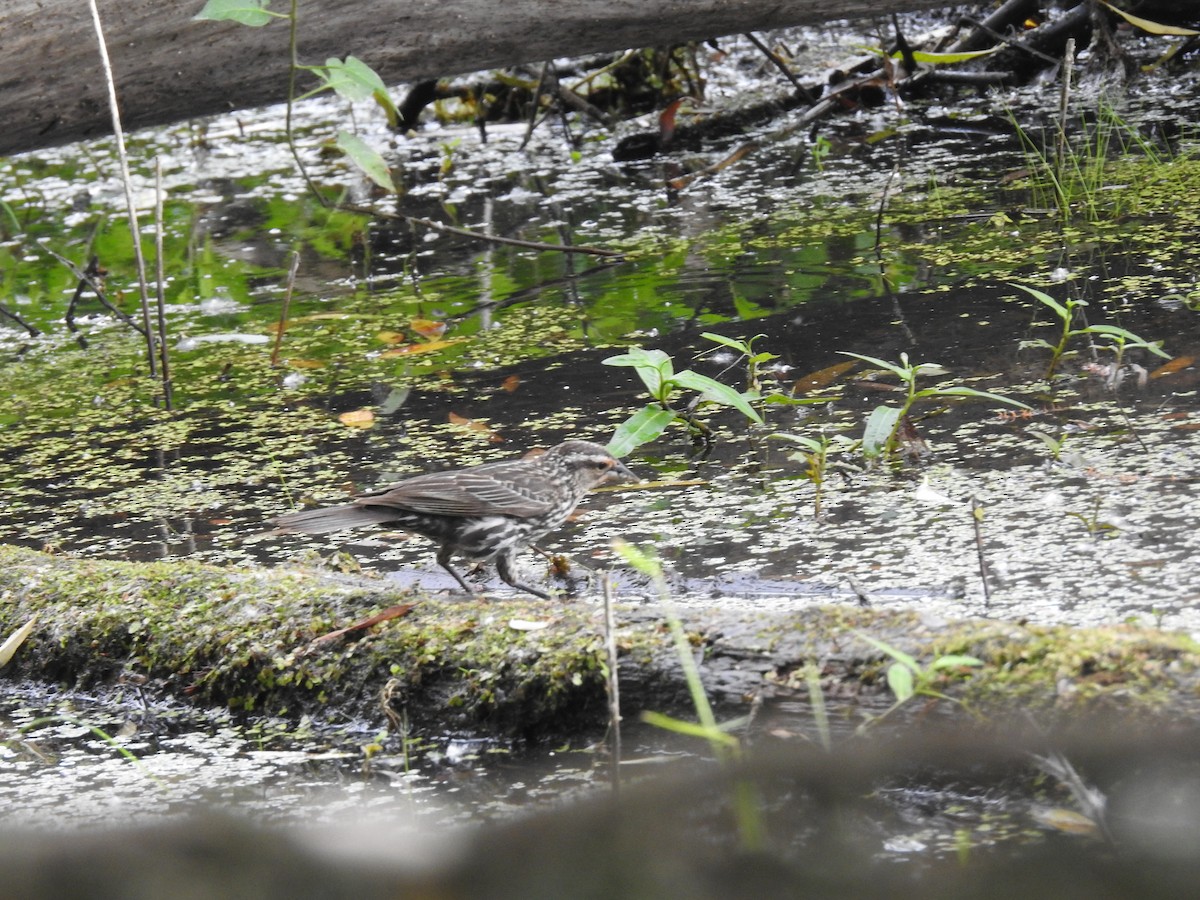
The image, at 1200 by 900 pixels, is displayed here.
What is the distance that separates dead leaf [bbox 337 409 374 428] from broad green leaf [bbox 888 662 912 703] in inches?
120

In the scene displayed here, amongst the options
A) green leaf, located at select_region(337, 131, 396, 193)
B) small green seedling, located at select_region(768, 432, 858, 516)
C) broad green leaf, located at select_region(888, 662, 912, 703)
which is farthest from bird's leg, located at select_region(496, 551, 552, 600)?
green leaf, located at select_region(337, 131, 396, 193)

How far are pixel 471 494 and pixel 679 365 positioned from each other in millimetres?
1781

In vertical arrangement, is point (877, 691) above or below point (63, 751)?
above

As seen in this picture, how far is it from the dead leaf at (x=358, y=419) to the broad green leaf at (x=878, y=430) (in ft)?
6.67

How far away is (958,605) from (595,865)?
1157mm

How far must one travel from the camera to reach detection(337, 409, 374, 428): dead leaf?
528 centimetres

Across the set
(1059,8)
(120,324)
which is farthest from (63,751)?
(1059,8)

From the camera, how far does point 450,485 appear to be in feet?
12.6

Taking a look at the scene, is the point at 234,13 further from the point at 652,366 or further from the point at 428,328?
the point at 652,366

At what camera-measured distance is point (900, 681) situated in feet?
8.42

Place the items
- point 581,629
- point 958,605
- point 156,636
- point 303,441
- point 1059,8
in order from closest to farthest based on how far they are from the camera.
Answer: point 581,629, point 958,605, point 156,636, point 303,441, point 1059,8

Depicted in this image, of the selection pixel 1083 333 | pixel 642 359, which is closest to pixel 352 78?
pixel 642 359

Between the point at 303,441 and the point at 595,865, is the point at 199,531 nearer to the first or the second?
the point at 303,441

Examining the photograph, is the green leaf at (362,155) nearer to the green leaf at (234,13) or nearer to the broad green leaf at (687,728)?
the green leaf at (234,13)
